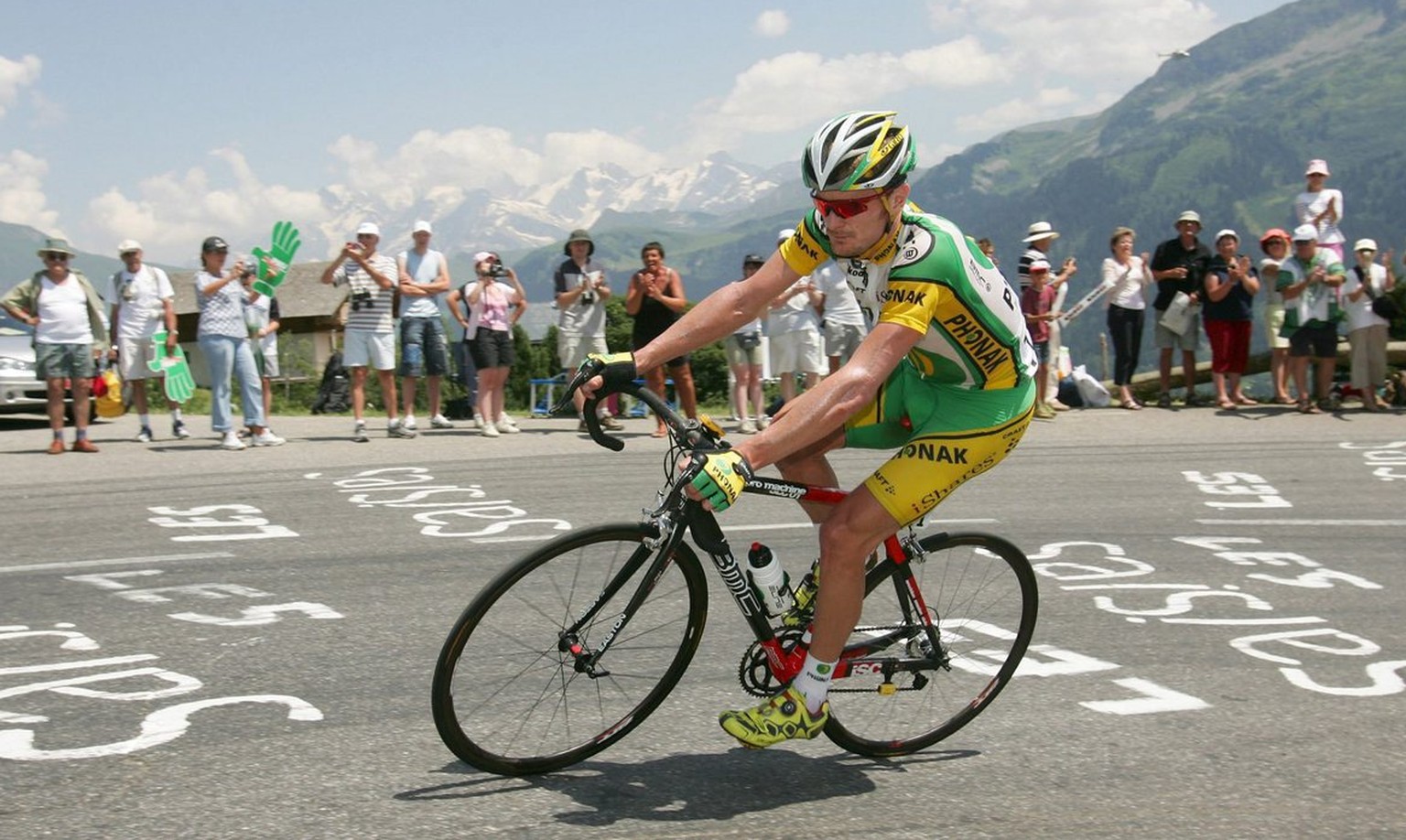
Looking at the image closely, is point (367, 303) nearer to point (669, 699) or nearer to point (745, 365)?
point (745, 365)

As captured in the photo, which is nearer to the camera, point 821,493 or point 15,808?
point 15,808

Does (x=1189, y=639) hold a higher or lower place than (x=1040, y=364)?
lower

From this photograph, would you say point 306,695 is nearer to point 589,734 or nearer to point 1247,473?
point 589,734

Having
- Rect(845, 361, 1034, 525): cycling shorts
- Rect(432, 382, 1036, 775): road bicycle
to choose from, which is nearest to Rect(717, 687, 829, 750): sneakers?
Rect(432, 382, 1036, 775): road bicycle

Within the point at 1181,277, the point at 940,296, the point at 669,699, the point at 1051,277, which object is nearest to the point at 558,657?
the point at 669,699

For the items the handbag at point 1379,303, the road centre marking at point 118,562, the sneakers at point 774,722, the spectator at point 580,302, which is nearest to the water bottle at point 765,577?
the sneakers at point 774,722

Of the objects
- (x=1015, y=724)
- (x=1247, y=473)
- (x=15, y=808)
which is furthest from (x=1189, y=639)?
(x=1247, y=473)

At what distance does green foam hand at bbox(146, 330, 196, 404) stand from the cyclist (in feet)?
36.2

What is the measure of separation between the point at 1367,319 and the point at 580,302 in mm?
8411

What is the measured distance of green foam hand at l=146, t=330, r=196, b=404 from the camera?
568 inches

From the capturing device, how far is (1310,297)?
50.6 feet

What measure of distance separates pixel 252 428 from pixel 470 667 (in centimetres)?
1052

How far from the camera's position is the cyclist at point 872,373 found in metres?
4.16

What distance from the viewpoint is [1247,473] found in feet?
41.0
